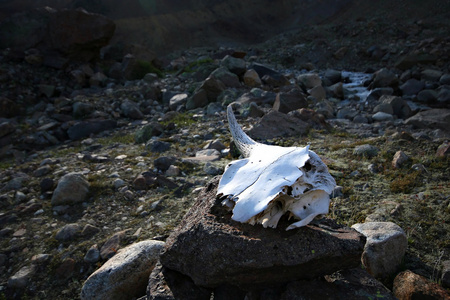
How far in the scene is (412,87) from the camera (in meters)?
8.89

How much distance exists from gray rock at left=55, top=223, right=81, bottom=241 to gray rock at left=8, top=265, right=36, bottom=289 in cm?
34

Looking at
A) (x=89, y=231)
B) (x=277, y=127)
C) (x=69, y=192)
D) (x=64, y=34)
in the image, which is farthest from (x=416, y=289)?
(x=64, y=34)

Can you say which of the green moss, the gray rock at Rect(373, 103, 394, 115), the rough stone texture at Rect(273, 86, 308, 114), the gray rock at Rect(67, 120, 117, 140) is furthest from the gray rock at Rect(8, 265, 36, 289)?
the gray rock at Rect(373, 103, 394, 115)

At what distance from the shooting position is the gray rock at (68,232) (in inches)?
117

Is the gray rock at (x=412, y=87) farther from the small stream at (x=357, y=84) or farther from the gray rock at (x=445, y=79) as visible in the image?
the small stream at (x=357, y=84)

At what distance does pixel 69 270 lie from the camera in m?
2.64

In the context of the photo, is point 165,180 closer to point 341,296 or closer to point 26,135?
point 341,296

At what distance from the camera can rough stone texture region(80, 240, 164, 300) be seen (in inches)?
85.4

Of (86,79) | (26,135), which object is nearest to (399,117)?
(26,135)

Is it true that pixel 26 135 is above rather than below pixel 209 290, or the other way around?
below

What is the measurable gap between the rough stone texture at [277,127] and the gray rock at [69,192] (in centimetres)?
224

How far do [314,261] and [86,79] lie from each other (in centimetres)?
987

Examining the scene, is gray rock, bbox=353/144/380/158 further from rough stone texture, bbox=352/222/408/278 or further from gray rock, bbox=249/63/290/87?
gray rock, bbox=249/63/290/87

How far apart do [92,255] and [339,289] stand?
6.10 feet
